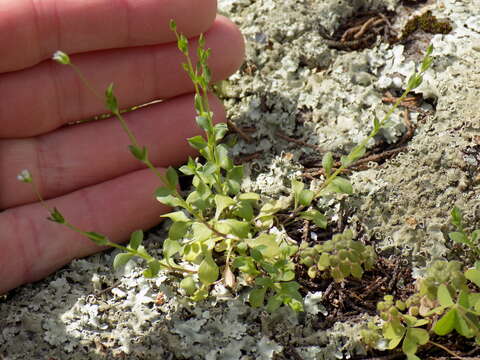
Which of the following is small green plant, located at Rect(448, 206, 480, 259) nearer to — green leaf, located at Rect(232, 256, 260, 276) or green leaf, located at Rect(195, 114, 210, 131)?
green leaf, located at Rect(232, 256, 260, 276)

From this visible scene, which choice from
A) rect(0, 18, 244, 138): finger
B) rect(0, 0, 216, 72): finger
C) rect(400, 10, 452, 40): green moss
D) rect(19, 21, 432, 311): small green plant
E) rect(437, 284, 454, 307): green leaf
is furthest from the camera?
rect(400, 10, 452, 40): green moss

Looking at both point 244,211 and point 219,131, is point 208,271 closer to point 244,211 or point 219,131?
point 244,211

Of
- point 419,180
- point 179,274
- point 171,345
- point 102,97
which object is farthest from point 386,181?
point 102,97

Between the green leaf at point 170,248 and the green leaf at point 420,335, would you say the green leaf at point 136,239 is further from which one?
the green leaf at point 420,335

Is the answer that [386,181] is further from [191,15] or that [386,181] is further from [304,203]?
[191,15]

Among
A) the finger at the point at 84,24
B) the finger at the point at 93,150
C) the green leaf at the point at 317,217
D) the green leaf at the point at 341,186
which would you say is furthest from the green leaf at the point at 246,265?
the finger at the point at 84,24

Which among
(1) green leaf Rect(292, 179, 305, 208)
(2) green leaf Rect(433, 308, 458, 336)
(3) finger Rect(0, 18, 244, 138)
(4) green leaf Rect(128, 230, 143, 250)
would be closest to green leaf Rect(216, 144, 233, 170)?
(1) green leaf Rect(292, 179, 305, 208)
